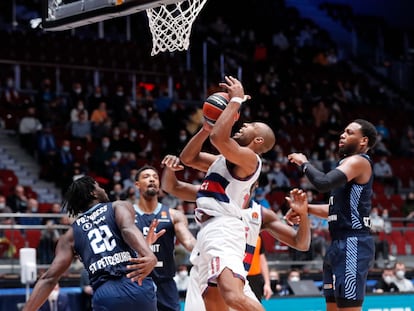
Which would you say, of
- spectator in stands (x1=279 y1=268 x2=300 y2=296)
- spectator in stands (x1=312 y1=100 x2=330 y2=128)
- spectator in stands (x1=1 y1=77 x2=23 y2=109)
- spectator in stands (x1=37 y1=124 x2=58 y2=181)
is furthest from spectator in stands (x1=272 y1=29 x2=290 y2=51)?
spectator in stands (x1=279 y1=268 x2=300 y2=296)

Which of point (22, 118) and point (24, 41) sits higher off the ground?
point (24, 41)

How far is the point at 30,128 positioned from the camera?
18.3 meters

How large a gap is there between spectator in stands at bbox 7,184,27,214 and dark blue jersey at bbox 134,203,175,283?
7.02 m

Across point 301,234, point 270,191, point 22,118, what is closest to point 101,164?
point 22,118

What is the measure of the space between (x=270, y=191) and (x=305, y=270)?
11.6 ft

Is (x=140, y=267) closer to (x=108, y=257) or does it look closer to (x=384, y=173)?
(x=108, y=257)

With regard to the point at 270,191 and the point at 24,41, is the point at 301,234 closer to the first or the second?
the point at 270,191

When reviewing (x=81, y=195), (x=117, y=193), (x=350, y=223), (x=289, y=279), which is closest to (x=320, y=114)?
(x=117, y=193)

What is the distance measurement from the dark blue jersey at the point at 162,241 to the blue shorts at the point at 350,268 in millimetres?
1632

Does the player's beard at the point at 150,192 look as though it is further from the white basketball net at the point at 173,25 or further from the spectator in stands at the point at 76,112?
the spectator in stands at the point at 76,112

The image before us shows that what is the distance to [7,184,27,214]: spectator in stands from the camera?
15195 mm

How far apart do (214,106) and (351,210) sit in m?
1.67

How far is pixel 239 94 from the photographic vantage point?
21.6 ft

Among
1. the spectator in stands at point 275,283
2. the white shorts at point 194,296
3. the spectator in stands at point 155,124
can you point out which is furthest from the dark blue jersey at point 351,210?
the spectator in stands at point 155,124
